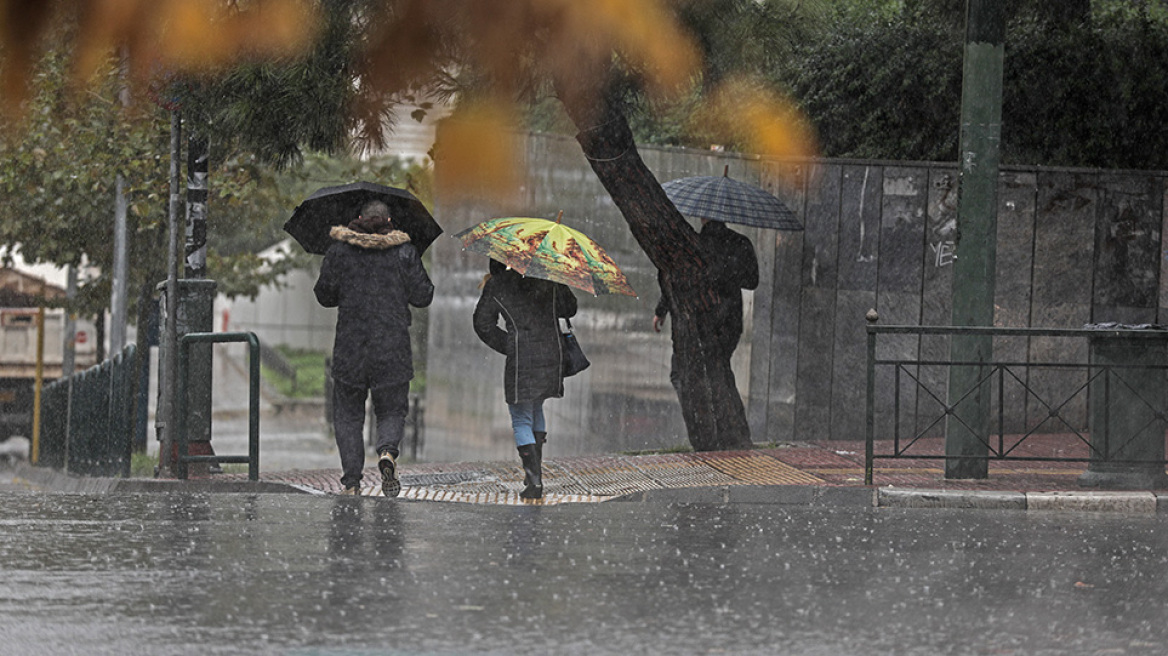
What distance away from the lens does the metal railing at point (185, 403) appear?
381 inches

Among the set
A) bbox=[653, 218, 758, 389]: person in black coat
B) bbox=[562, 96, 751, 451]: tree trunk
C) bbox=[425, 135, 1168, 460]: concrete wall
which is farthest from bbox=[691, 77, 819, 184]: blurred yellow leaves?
bbox=[562, 96, 751, 451]: tree trunk

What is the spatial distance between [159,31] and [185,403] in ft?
7.57

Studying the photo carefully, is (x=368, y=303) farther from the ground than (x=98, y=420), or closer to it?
farther from the ground

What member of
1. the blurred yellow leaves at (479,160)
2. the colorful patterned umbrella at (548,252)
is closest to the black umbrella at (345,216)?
the colorful patterned umbrella at (548,252)

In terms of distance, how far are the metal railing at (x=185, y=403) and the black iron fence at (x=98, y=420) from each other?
2.15m

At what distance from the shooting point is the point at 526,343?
9.53 m

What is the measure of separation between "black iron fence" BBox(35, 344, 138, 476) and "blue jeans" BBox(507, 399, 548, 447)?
397cm

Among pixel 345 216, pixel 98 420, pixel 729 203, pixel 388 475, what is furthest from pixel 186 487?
pixel 729 203

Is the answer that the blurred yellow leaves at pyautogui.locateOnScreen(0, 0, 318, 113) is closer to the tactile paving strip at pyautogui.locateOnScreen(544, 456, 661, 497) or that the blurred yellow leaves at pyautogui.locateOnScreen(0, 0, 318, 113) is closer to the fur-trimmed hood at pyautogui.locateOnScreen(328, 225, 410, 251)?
the fur-trimmed hood at pyautogui.locateOnScreen(328, 225, 410, 251)

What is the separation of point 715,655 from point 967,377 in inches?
198

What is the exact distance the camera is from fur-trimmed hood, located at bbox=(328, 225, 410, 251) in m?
9.20

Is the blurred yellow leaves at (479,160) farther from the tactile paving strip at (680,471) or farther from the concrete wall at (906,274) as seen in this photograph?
the tactile paving strip at (680,471)

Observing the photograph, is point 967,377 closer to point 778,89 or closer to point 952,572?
point 952,572

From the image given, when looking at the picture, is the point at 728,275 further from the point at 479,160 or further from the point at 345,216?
the point at 479,160
